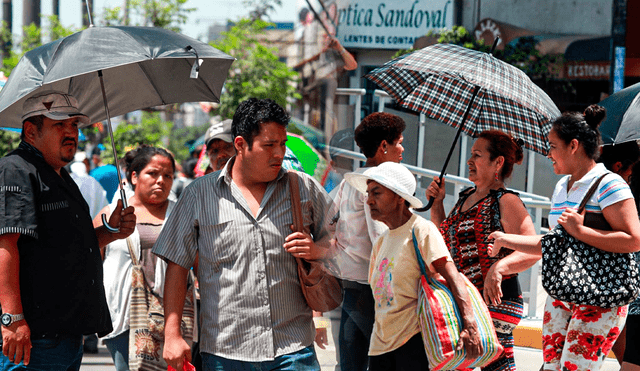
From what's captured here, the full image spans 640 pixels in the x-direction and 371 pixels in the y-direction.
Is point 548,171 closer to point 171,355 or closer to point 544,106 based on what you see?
point 544,106

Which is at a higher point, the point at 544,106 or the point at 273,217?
the point at 544,106

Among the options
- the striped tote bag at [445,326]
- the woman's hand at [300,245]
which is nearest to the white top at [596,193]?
the striped tote bag at [445,326]

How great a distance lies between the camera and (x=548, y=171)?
11.0 metres

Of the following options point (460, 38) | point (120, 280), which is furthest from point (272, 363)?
point (460, 38)

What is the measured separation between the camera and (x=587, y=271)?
4109mm

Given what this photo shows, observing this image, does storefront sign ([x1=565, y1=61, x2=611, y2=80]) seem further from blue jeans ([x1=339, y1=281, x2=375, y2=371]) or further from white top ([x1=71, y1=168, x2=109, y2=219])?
blue jeans ([x1=339, y1=281, x2=375, y2=371])

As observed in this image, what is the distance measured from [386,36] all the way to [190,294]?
13101mm

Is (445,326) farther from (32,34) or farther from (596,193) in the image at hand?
(32,34)

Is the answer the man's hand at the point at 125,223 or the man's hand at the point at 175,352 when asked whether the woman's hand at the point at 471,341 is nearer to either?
the man's hand at the point at 175,352

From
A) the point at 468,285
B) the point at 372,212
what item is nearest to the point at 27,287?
the point at 372,212

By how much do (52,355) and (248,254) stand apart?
97 cm

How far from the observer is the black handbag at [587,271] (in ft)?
13.3

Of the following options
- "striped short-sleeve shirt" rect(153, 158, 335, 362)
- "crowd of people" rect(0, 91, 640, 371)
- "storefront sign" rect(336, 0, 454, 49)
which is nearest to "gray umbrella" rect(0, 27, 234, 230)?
"crowd of people" rect(0, 91, 640, 371)

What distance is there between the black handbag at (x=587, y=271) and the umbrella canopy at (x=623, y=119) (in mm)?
624
